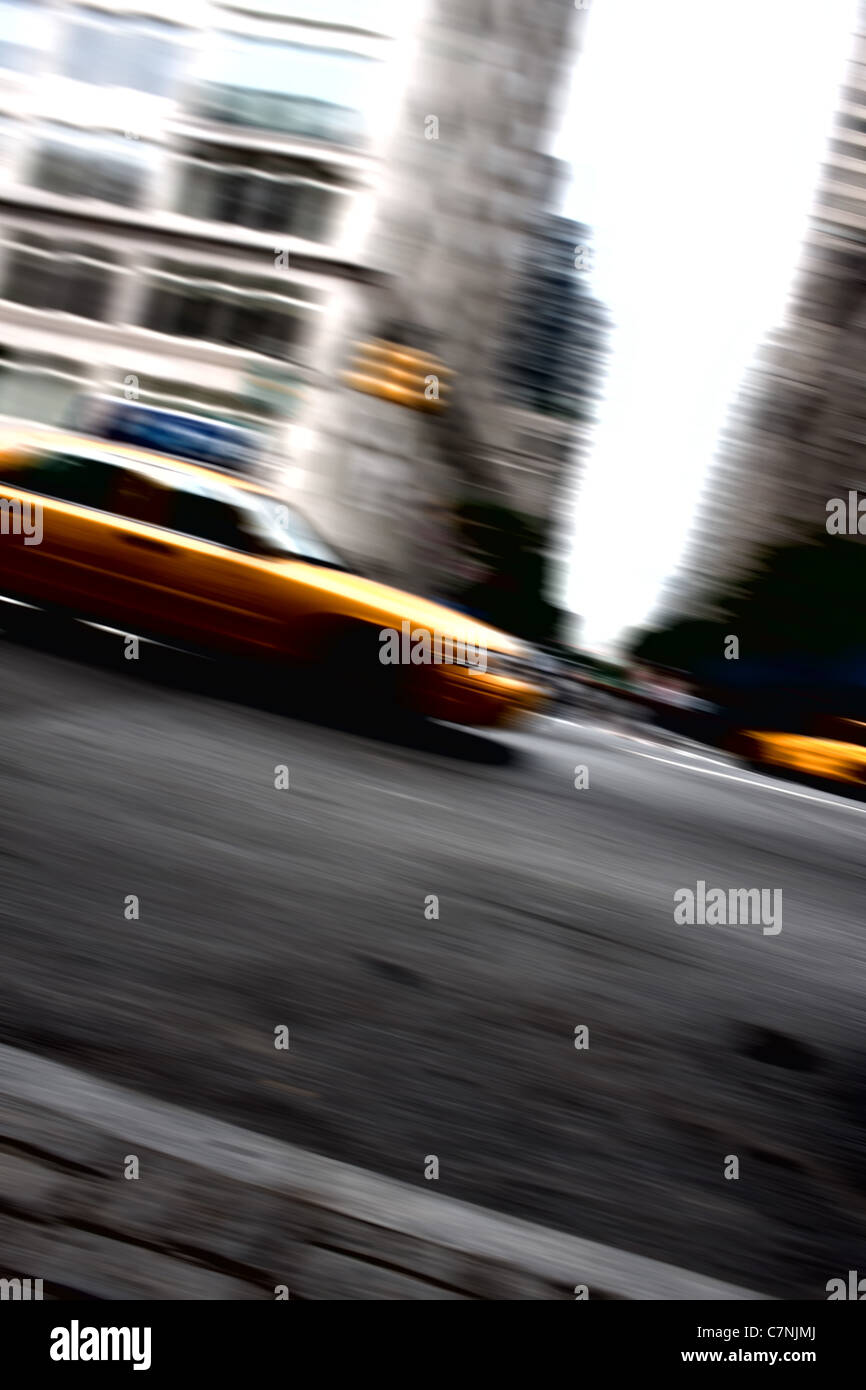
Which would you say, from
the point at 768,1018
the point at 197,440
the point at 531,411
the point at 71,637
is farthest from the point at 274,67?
the point at 768,1018

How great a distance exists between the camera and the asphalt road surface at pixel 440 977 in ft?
11.0

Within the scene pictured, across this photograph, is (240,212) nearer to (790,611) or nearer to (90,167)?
(90,167)

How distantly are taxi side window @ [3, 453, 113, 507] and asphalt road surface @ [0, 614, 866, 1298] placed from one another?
4.41 feet

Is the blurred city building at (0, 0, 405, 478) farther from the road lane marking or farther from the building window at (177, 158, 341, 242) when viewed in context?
the road lane marking

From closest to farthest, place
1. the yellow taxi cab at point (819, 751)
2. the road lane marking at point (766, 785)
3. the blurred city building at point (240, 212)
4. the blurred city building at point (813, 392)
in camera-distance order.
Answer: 1. the road lane marking at point (766, 785)
2. the yellow taxi cab at point (819, 751)
3. the blurred city building at point (240, 212)
4. the blurred city building at point (813, 392)

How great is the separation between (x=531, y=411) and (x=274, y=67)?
59.7ft

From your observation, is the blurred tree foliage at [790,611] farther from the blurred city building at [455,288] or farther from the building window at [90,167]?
the building window at [90,167]

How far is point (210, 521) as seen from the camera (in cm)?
823

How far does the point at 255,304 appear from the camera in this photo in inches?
1203

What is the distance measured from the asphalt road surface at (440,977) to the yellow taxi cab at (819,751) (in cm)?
498

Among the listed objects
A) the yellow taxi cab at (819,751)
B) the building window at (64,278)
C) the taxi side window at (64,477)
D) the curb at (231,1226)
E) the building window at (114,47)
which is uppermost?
the building window at (114,47)

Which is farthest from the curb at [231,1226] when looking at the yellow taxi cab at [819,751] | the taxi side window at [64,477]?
the yellow taxi cab at [819,751]

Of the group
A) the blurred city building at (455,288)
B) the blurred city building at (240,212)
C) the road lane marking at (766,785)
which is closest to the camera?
the road lane marking at (766,785)

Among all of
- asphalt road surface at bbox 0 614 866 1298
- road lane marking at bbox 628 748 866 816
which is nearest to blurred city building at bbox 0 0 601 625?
road lane marking at bbox 628 748 866 816
